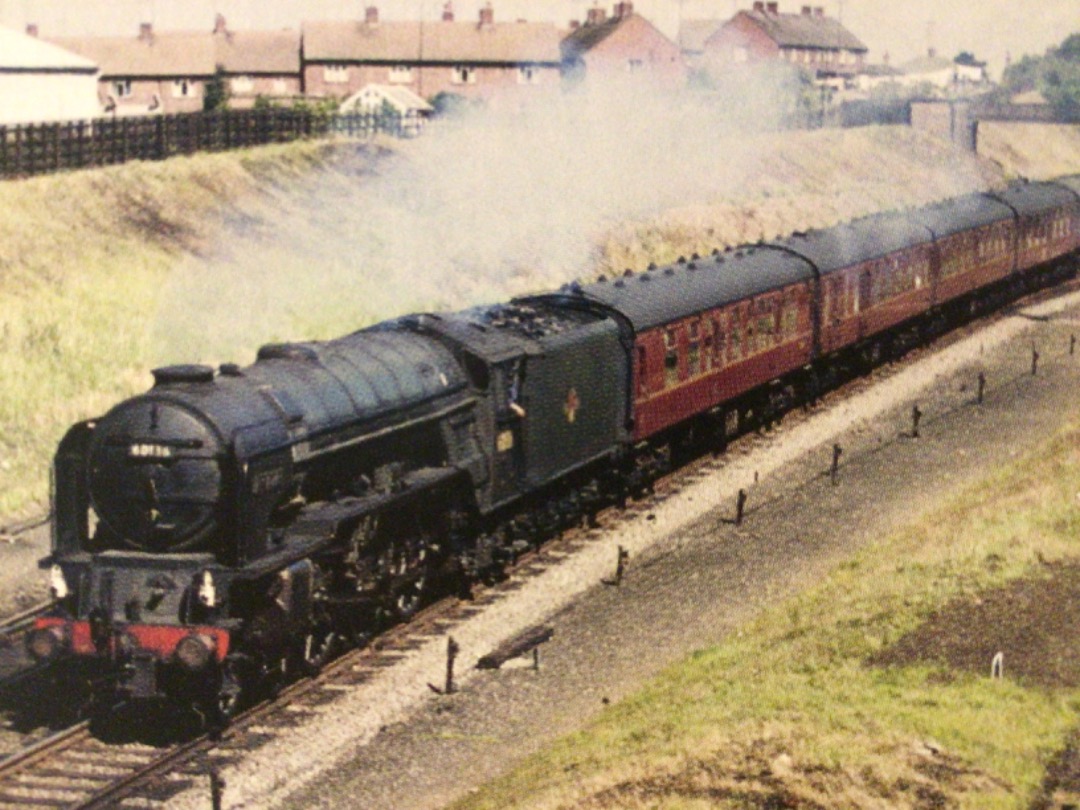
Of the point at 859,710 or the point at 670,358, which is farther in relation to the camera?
the point at 670,358

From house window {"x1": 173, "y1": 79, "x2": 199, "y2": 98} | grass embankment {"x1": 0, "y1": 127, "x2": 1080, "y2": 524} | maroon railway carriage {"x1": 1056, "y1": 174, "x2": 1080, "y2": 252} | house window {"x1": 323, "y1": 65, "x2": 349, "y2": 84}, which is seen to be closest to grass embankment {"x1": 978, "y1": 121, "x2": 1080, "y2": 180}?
maroon railway carriage {"x1": 1056, "y1": 174, "x2": 1080, "y2": 252}

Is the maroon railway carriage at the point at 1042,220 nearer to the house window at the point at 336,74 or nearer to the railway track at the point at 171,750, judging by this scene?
the railway track at the point at 171,750

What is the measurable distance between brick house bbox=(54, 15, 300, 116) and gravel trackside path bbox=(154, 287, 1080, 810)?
62.6m

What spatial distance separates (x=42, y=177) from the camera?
1588 inches

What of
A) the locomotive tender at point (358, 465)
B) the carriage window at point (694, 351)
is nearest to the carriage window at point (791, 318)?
the locomotive tender at point (358, 465)

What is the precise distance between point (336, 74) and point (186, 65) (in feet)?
29.4

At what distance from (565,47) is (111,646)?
8822 centimetres

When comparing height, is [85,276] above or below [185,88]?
below

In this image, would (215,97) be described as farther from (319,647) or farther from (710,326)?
(319,647)

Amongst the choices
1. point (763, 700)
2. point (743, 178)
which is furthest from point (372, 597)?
point (743, 178)

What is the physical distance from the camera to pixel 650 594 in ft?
66.5

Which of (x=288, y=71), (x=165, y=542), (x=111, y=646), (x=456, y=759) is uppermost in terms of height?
(x=288, y=71)

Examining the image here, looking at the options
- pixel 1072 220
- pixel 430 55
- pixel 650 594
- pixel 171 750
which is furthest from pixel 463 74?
pixel 171 750

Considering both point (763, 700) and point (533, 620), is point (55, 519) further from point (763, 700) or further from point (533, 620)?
point (763, 700)
